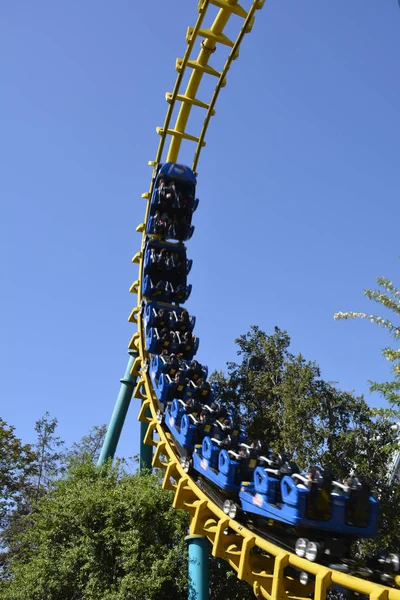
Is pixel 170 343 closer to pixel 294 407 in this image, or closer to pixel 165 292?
pixel 165 292

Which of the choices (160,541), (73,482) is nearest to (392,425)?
(160,541)

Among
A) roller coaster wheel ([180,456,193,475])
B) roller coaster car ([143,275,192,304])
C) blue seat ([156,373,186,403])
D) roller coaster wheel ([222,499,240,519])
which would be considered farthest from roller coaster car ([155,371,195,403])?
roller coaster car ([143,275,192,304])

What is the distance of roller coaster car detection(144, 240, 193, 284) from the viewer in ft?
41.1

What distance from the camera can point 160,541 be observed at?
33.8 ft

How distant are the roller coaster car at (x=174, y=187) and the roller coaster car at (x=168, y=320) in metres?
2.54

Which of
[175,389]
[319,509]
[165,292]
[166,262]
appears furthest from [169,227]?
[319,509]

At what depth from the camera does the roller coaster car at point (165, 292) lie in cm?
1230

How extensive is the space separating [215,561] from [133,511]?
248cm

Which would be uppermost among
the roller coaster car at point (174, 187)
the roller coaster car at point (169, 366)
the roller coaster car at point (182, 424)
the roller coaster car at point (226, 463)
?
the roller coaster car at point (174, 187)

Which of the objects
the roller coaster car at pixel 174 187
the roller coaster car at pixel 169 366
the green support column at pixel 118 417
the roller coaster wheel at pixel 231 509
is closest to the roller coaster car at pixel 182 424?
the roller coaster car at pixel 169 366

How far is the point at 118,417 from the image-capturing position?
12430 mm

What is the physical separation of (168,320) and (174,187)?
10.6ft

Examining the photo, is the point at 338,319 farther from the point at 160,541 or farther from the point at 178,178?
the point at 178,178

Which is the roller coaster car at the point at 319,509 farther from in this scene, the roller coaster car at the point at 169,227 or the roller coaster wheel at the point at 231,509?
the roller coaster car at the point at 169,227
